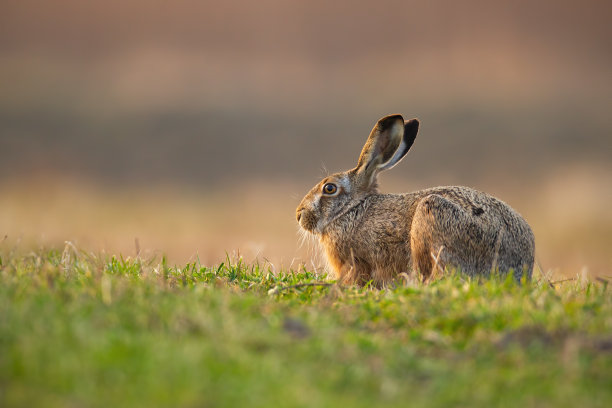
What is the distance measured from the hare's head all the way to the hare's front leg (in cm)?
178

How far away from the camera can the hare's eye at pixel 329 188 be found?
9.80 m

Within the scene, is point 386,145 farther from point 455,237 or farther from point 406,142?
point 455,237

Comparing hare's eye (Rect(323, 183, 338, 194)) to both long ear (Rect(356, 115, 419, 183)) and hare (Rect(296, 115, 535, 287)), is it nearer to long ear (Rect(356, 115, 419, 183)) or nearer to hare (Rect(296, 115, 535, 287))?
hare (Rect(296, 115, 535, 287))

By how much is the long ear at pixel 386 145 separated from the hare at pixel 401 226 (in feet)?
0.04

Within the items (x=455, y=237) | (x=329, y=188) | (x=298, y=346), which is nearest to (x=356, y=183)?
(x=329, y=188)

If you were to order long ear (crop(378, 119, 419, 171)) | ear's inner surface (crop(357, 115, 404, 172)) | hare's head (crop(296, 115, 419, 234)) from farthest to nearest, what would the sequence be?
long ear (crop(378, 119, 419, 171))
hare's head (crop(296, 115, 419, 234))
ear's inner surface (crop(357, 115, 404, 172))

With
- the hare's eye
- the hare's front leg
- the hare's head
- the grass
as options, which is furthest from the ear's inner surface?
the grass

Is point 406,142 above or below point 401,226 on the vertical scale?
above

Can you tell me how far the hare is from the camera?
777 centimetres

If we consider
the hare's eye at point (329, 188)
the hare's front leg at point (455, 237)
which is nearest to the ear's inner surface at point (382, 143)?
the hare's eye at point (329, 188)

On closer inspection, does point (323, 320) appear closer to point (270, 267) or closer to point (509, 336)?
point (509, 336)

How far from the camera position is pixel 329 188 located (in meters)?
9.82

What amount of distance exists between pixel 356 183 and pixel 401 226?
1463 mm

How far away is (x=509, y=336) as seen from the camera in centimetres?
509
